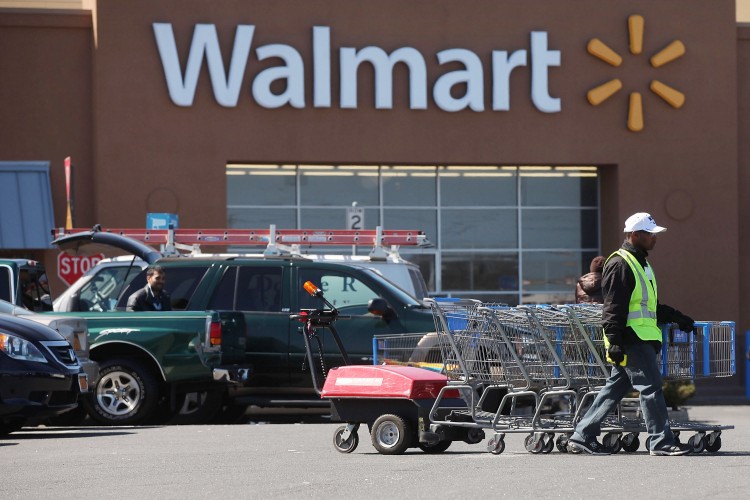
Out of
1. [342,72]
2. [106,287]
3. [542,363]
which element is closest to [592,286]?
[542,363]

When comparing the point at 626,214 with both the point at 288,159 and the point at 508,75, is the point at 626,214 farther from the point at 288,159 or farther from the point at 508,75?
the point at 288,159

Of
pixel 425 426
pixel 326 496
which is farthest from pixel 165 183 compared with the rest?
pixel 326 496

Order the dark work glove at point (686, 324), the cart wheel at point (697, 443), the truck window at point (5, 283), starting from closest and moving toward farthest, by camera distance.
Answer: the dark work glove at point (686, 324) → the cart wheel at point (697, 443) → the truck window at point (5, 283)

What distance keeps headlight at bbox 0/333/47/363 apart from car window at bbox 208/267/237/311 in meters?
3.37

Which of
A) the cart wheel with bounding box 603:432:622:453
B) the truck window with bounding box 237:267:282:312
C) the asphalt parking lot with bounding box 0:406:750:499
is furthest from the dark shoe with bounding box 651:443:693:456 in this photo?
the truck window with bounding box 237:267:282:312

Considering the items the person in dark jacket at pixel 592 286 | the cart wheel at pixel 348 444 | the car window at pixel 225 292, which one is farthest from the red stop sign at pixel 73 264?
the cart wheel at pixel 348 444

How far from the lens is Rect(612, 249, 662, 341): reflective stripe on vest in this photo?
35.5 feet

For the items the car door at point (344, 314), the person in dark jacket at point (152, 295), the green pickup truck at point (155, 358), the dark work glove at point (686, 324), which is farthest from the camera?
the person in dark jacket at point (152, 295)

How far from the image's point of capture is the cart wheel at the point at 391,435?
11.4 metres

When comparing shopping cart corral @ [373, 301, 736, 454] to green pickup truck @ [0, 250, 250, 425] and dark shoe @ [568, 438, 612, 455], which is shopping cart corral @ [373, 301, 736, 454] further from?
green pickup truck @ [0, 250, 250, 425]

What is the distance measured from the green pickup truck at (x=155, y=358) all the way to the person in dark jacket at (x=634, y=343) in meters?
5.92

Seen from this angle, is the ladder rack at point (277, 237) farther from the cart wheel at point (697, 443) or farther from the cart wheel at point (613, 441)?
the cart wheel at point (697, 443)

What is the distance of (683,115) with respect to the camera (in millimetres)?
28219

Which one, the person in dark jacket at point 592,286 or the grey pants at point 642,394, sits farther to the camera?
the person in dark jacket at point 592,286
